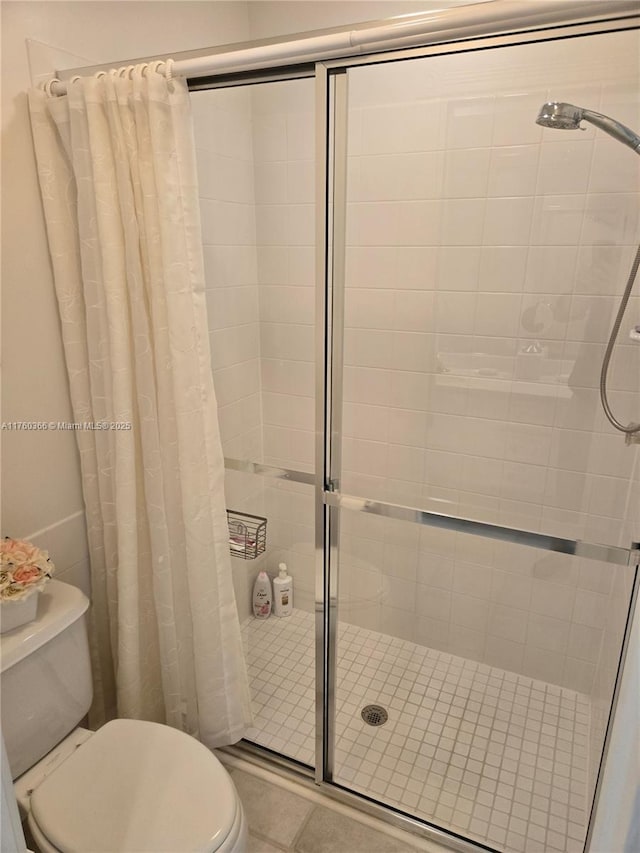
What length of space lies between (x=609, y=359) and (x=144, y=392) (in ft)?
4.27

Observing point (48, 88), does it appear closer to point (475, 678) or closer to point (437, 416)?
point (437, 416)

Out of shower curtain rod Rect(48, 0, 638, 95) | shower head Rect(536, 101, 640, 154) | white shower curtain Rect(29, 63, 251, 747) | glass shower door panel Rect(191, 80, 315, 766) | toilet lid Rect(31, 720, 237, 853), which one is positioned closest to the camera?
shower curtain rod Rect(48, 0, 638, 95)

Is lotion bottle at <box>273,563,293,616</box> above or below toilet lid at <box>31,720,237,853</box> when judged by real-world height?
below

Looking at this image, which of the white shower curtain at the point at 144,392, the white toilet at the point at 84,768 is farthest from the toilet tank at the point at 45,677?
the white shower curtain at the point at 144,392

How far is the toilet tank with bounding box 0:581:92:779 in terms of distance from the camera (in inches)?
48.8

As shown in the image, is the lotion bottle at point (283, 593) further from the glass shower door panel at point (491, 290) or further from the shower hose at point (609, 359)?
the shower hose at point (609, 359)

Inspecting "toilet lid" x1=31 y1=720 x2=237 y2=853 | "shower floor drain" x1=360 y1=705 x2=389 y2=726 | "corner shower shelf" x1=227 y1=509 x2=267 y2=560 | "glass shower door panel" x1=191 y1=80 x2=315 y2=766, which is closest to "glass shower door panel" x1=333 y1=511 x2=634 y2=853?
"shower floor drain" x1=360 y1=705 x2=389 y2=726

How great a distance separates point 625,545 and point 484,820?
92cm

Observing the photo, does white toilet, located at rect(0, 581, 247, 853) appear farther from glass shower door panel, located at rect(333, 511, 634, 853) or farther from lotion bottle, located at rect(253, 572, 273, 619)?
lotion bottle, located at rect(253, 572, 273, 619)

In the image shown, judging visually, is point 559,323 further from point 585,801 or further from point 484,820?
point 484,820

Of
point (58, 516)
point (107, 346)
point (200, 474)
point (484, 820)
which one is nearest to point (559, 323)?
point (200, 474)

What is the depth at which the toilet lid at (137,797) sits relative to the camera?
1.14m

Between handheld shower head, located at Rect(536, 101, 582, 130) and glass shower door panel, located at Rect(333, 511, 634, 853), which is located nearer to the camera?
handheld shower head, located at Rect(536, 101, 582, 130)

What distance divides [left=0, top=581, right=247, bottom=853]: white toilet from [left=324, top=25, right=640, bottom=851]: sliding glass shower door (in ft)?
1.92
